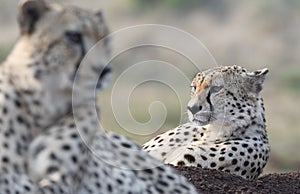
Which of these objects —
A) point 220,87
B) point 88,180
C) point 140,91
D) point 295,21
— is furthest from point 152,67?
point 295,21

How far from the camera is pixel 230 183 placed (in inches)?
240

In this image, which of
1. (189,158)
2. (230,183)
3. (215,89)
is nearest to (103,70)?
(230,183)

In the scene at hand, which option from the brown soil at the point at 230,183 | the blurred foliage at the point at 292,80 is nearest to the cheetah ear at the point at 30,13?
the brown soil at the point at 230,183

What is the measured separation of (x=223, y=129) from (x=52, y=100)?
2619 millimetres

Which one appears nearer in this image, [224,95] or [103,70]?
[103,70]

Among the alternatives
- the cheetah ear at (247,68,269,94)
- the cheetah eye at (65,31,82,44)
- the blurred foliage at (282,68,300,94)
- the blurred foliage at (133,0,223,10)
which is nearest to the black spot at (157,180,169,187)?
the cheetah eye at (65,31,82,44)

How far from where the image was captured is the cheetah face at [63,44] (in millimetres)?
4406

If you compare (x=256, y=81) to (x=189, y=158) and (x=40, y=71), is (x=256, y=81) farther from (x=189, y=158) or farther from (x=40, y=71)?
(x=40, y=71)

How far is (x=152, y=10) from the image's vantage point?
1672cm

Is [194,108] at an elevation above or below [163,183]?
above

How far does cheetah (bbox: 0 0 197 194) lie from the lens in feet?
14.5

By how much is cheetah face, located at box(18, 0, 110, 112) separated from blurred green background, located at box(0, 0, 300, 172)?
6.31 metres

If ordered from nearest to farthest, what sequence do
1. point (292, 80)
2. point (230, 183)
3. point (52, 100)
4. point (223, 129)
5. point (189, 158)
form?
1. point (52, 100)
2. point (230, 183)
3. point (189, 158)
4. point (223, 129)
5. point (292, 80)

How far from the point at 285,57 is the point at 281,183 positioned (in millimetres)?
8657
